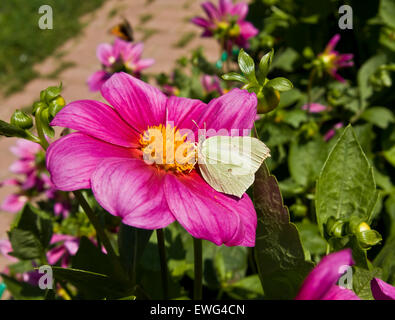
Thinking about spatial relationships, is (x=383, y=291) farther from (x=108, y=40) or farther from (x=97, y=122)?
(x=108, y=40)

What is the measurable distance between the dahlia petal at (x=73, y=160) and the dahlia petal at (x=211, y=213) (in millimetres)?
105

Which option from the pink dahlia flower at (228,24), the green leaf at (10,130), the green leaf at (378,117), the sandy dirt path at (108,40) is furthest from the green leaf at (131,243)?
the sandy dirt path at (108,40)

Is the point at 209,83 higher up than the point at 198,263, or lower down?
higher up

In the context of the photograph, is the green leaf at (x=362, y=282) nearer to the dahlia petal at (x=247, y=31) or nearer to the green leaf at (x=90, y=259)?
the green leaf at (x=90, y=259)

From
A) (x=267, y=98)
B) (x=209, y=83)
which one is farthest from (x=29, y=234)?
(x=209, y=83)

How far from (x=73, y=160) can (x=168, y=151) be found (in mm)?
166

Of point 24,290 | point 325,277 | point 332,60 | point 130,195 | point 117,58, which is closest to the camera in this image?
point 325,277

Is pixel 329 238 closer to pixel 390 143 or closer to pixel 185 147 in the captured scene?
pixel 185 147

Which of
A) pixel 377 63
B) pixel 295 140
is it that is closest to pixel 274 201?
pixel 295 140

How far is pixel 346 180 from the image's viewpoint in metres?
0.75

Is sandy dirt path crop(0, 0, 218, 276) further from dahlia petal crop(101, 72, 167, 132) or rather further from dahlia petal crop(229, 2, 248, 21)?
dahlia petal crop(101, 72, 167, 132)

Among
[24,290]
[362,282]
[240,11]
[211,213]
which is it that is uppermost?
[240,11]

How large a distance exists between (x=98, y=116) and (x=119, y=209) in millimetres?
171

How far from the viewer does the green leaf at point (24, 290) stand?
1050 mm
